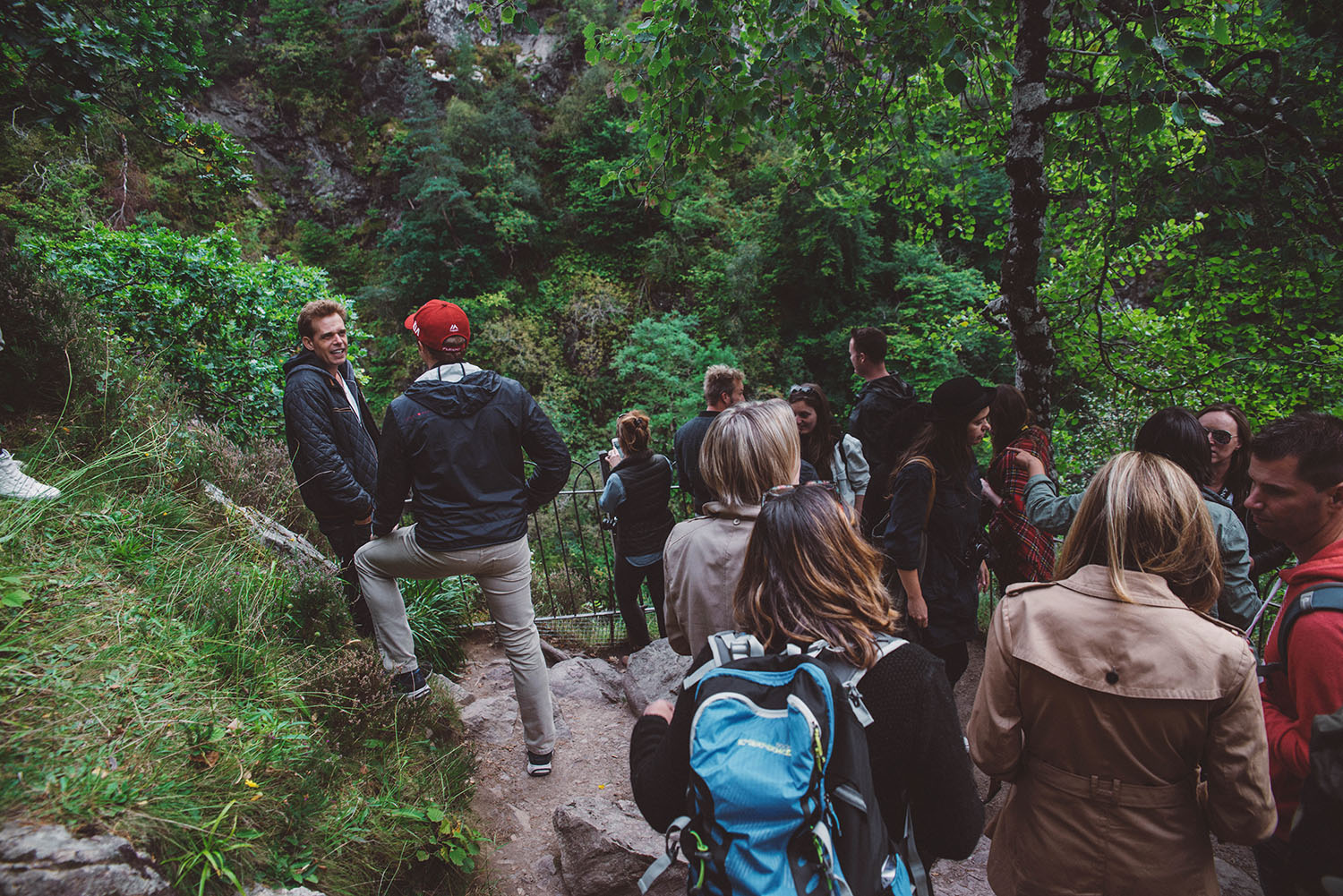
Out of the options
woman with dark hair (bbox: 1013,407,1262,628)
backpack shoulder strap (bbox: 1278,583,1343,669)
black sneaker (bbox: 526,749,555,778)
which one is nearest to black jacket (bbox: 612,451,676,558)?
black sneaker (bbox: 526,749,555,778)

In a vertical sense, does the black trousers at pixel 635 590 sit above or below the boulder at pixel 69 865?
below

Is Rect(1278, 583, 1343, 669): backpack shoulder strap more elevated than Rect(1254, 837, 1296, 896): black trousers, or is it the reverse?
Rect(1278, 583, 1343, 669): backpack shoulder strap

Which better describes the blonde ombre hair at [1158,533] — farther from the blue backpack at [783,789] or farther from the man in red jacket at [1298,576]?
the blue backpack at [783,789]

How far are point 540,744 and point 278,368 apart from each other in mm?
4712

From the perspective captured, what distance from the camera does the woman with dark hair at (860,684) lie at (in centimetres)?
135

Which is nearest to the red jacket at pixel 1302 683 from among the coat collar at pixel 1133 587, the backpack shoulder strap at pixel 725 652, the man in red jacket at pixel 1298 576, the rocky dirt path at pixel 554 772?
the man in red jacket at pixel 1298 576

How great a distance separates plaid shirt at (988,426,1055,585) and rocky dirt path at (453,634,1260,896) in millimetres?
1300

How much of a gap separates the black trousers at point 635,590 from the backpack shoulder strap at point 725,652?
2.92 m

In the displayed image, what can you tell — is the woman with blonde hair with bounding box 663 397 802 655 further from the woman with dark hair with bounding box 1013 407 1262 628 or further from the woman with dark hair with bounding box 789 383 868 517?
the woman with dark hair with bounding box 789 383 868 517

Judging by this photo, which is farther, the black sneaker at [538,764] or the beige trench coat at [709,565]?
the black sneaker at [538,764]

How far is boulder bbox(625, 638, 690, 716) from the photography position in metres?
4.03

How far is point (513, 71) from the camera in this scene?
22281 mm

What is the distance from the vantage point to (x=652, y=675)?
4.18 m

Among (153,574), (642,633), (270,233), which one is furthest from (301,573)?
(270,233)
